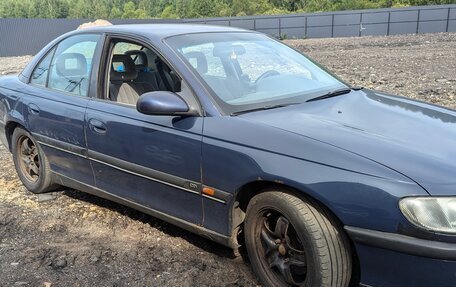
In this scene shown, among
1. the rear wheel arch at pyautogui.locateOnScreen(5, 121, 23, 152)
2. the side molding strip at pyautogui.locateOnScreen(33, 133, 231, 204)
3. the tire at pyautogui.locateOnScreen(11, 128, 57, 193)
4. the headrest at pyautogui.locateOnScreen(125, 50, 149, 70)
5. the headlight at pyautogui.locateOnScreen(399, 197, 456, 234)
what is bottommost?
the tire at pyautogui.locateOnScreen(11, 128, 57, 193)

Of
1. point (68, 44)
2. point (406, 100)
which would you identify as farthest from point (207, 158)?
point (68, 44)

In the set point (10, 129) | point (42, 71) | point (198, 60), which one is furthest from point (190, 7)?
point (198, 60)

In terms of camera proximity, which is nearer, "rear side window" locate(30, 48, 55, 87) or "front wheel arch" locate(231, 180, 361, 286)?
"front wheel arch" locate(231, 180, 361, 286)

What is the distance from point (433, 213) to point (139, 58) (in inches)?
111

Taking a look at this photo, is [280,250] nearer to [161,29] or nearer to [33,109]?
[161,29]

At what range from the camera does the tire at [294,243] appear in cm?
255

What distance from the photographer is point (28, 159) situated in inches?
190

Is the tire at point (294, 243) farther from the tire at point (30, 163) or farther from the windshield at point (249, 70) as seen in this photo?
the tire at point (30, 163)

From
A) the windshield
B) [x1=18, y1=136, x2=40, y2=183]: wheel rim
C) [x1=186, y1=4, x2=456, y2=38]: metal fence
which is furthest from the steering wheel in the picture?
[x1=186, y1=4, x2=456, y2=38]: metal fence

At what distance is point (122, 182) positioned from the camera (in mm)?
3664

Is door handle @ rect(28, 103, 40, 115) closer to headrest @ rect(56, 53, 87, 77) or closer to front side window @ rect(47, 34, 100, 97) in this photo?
front side window @ rect(47, 34, 100, 97)

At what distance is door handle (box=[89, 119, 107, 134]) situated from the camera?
3656 millimetres

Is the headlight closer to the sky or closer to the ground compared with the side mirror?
closer to the ground

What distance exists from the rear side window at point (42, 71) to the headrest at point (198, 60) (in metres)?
1.78
